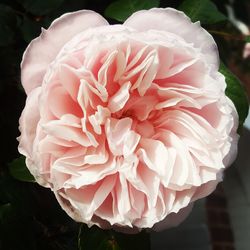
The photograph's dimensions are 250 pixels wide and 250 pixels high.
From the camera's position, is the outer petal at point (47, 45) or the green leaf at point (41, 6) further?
the green leaf at point (41, 6)

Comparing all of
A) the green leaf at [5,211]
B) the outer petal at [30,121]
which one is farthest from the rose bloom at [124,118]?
the green leaf at [5,211]

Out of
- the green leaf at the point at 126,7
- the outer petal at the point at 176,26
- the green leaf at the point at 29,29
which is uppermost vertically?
the outer petal at the point at 176,26

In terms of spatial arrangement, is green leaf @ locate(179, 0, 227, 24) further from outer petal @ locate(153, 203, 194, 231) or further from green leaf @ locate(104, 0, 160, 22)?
outer petal @ locate(153, 203, 194, 231)

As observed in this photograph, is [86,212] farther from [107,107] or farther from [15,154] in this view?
[15,154]

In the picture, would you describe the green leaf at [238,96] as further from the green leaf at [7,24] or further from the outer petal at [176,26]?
the green leaf at [7,24]

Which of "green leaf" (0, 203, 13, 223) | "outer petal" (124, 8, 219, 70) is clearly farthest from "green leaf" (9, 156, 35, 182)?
"outer petal" (124, 8, 219, 70)

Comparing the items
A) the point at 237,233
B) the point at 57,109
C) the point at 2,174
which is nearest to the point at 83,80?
the point at 57,109

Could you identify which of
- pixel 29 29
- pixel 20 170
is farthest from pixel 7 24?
pixel 20 170
